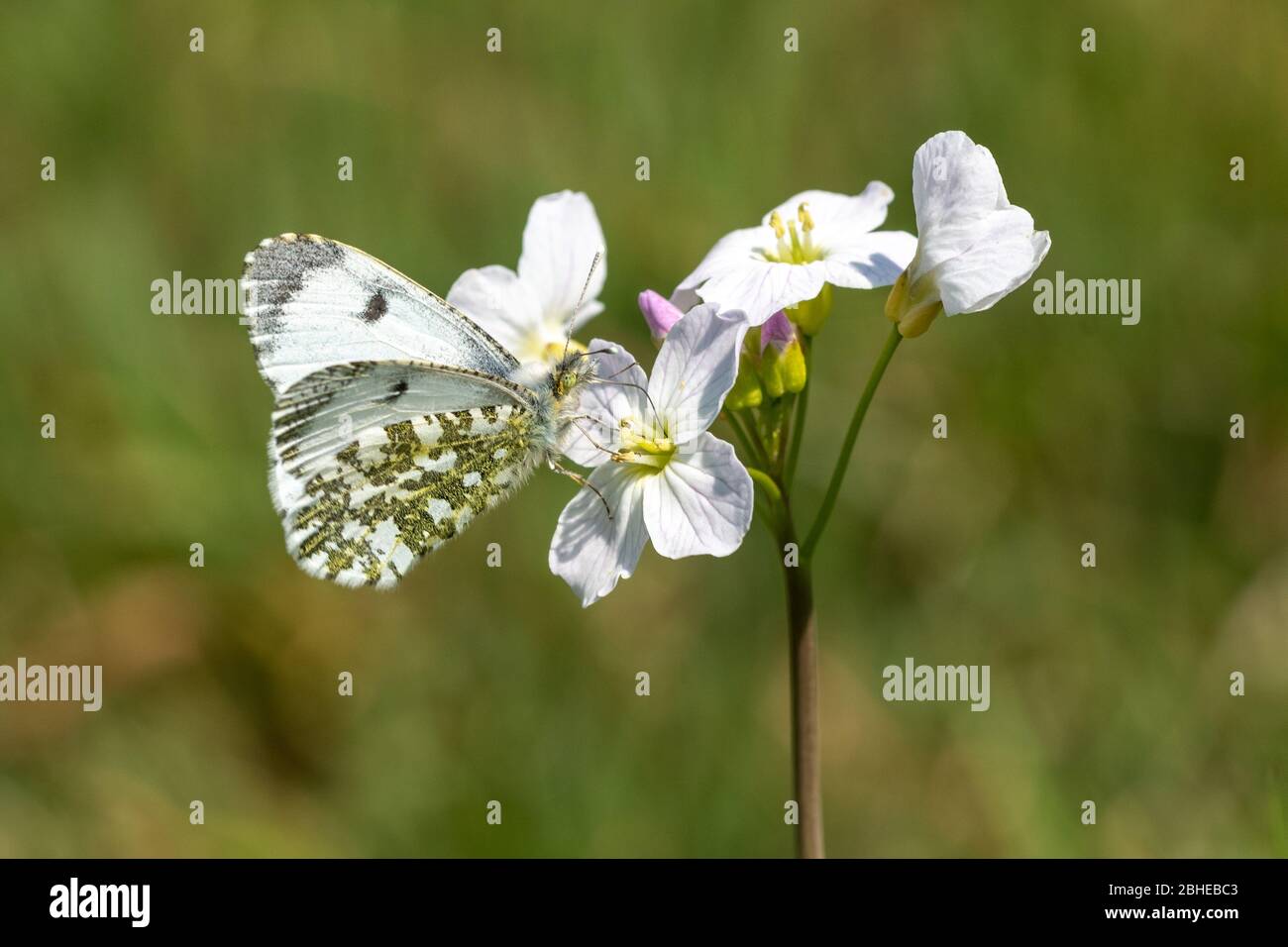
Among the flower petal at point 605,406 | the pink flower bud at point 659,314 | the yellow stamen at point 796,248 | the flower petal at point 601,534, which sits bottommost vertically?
the flower petal at point 601,534

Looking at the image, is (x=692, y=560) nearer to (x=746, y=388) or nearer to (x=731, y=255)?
(x=731, y=255)

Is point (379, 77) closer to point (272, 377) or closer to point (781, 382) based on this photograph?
point (272, 377)

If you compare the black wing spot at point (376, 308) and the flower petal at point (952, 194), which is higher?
the flower petal at point (952, 194)

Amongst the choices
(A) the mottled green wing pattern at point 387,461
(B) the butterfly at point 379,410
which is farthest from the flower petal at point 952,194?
(A) the mottled green wing pattern at point 387,461

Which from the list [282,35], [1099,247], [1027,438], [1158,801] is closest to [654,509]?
[1158,801]

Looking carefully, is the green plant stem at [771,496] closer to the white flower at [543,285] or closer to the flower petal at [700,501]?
the flower petal at [700,501]

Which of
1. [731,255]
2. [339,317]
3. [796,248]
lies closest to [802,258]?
[796,248]

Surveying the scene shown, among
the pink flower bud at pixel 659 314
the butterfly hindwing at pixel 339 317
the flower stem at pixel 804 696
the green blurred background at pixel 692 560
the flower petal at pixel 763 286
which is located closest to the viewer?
the flower stem at pixel 804 696

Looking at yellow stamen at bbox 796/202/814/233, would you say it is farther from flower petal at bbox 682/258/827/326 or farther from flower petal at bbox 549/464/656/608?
flower petal at bbox 549/464/656/608
